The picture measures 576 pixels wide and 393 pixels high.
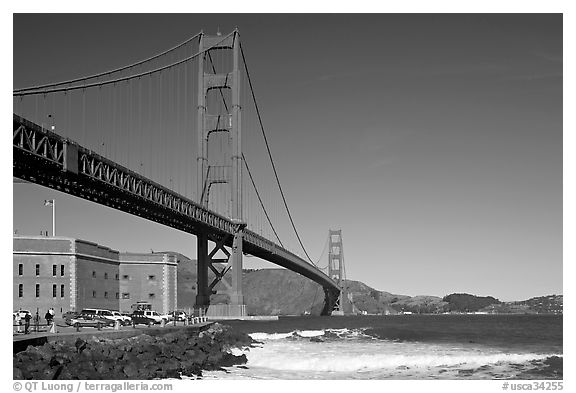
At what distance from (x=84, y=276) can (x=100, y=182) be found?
1379 cm

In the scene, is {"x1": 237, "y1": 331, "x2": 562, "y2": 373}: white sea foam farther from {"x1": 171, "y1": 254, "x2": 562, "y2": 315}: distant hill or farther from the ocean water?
{"x1": 171, "y1": 254, "x2": 562, "y2": 315}: distant hill

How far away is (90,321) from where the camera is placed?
35312mm

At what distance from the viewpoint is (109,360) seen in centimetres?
2488

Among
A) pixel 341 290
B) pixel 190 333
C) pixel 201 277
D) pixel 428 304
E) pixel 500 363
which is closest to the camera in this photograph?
pixel 500 363

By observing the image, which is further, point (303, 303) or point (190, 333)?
point (303, 303)

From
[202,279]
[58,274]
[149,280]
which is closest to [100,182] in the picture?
[58,274]

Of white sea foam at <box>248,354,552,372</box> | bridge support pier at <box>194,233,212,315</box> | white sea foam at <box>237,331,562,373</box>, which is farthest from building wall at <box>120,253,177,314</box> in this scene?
white sea foam at <box>248,354,552,372</box>

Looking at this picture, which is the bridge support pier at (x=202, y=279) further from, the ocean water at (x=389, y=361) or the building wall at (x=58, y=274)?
the ocean water at (x=389, y=361)

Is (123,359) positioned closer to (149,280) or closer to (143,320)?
(143,320)
